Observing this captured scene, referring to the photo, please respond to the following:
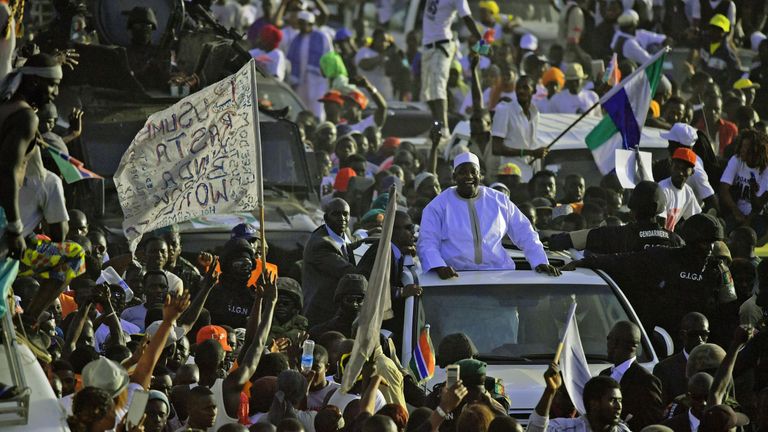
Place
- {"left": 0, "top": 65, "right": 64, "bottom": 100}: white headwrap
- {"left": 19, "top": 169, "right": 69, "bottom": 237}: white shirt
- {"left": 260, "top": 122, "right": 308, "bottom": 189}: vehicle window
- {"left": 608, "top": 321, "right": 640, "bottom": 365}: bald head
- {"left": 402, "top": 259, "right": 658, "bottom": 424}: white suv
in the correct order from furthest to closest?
{"left": 260, "top": 122, "right": 308, "bottom": 189}: vehicle window, {"left": 402, "top": 259, "right": 658, "bottom": 424}: white suv, {"left": 608, "top": 321, "right": 640, "bottom": 365}: bald head, {"left": 19, "top": 169, "right": 69, "bottom": 237}: white shirt, {"left": 0, "top": 65, "right": 64, "bottom": 100}: white headwrap

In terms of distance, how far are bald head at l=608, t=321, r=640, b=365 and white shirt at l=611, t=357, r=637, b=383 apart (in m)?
0.03

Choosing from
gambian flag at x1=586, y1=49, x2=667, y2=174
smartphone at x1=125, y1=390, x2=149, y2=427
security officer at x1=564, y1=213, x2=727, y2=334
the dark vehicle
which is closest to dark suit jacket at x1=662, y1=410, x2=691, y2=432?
security officer at x1=564, y1=213, x2=727, y2=334

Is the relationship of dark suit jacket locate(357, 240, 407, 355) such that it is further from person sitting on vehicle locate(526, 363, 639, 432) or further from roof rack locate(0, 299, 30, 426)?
roof rack locate(0, 299, 30, 426)

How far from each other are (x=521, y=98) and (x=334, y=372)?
7.42 meters

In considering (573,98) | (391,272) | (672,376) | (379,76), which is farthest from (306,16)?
(672,376)

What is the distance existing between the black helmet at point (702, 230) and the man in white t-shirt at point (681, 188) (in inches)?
97.4

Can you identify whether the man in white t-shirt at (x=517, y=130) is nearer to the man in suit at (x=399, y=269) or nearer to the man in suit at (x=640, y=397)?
the man in suit at (x=399, y=269)

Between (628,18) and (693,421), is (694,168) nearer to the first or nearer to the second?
(693,421)

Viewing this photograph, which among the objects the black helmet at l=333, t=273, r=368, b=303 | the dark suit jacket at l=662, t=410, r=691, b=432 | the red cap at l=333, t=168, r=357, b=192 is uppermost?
the red cap at l=333, t=168, r=357, b=192

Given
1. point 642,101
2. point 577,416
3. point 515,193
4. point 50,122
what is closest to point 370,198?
point 515,193

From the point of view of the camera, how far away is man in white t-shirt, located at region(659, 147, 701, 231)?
14.9 meters

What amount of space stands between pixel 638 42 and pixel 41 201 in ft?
54.5

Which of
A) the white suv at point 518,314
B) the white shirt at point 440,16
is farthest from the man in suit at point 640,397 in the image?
the white shirt at point 440,16

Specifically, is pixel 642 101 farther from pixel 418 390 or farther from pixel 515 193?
pixel 418 390
